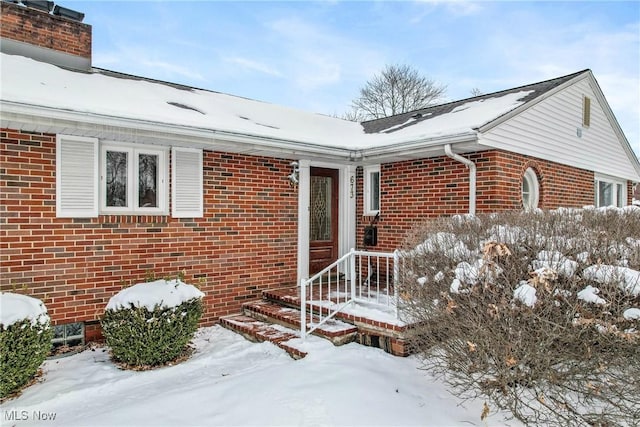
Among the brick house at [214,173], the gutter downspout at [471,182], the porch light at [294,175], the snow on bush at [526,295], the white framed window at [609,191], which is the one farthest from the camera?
the white framed window at [609,191]

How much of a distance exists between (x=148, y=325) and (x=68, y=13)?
18.7ft

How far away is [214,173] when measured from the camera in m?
6.04

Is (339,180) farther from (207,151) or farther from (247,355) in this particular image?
(247,355)

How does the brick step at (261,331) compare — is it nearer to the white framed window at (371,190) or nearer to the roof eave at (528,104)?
the white framed window at (371,190)

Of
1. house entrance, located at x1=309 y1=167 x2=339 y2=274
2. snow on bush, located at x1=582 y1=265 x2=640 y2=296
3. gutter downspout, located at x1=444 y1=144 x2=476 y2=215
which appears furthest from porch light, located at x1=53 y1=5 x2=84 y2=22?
snow on bush, located at x1=582 y1=265 x2=640 y2=296

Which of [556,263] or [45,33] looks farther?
[45,33]

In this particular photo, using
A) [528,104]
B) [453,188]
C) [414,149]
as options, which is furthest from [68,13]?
[528,104]

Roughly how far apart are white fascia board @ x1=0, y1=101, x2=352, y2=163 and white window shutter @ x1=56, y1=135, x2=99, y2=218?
20 centimetres

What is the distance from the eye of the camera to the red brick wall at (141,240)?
15.1ft

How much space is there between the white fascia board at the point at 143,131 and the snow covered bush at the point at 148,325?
194cm

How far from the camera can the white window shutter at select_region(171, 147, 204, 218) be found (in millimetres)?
5656

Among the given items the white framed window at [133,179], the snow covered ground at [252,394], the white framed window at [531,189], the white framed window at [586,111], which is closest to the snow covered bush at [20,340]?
the snow covered ground at [252,394]

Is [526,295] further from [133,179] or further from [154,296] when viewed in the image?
[133,179]

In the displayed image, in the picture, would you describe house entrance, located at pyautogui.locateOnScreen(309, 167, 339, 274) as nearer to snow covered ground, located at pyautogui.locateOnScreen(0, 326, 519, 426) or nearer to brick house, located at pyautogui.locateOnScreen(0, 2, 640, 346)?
brick house, located at pyautogui.locateOnScreen(0, 2, 640, 346)
